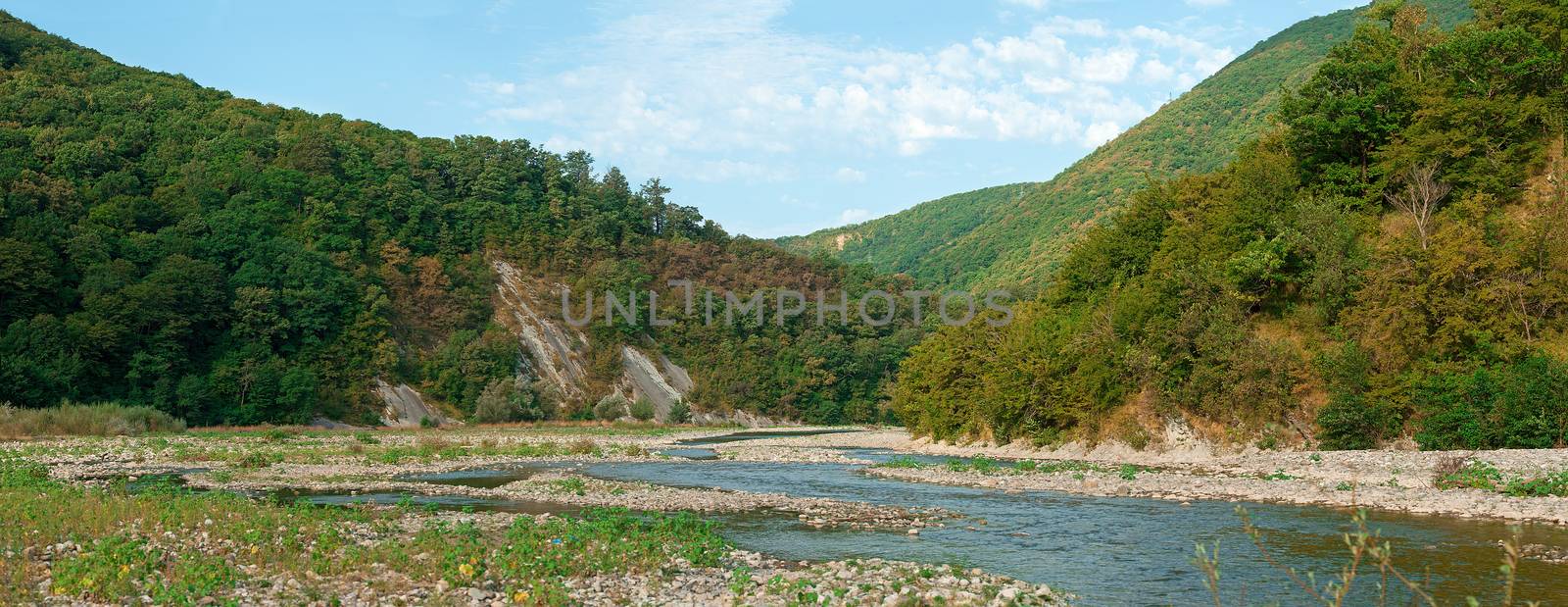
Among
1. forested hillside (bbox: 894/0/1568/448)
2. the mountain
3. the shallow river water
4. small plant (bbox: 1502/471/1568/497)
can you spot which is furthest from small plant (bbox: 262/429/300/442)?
the mountain

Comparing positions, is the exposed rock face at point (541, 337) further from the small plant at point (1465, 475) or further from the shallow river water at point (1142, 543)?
the small plant at point (1465, 475)

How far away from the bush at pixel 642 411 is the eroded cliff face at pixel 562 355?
4.30m

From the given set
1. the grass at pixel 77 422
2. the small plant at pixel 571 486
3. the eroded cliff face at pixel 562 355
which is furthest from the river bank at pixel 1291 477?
the eroded cliff face at pixel 562 355

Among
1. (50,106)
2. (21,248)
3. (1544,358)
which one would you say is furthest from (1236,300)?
(50,106)

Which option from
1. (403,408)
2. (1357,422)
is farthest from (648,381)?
(1357,422)

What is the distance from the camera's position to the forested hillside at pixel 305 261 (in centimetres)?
7681

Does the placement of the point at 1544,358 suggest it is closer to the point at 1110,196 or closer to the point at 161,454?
the point at 161,454

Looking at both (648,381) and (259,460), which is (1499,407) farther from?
(648,381)

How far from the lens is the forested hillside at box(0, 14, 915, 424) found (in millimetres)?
76812

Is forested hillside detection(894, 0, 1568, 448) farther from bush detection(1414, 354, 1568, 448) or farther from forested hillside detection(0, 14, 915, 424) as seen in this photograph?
forested hillside detection(0, 14, 915, 424)

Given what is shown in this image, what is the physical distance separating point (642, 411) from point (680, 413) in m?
5.27

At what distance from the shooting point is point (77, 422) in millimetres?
59062

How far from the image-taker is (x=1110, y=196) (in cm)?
13588

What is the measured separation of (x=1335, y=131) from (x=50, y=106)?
113 metres
